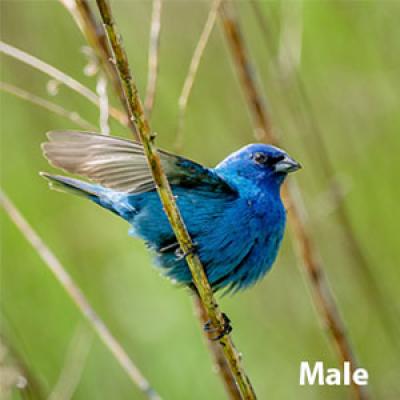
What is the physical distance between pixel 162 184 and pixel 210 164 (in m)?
3.22

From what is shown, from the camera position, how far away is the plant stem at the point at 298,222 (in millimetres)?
3912

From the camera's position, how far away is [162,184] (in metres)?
2.70

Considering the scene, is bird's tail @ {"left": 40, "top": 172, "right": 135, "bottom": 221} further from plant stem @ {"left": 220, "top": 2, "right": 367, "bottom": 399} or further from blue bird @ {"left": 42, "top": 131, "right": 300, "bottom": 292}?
plant stem @ {"left": 220, "top": 2, "right": 367, "bottom": 399}

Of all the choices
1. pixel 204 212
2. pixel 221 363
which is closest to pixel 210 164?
pixel 204 212

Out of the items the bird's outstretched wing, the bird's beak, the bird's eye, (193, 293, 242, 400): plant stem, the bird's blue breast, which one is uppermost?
the bird's outstretched wing

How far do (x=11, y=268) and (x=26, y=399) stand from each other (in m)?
3.01

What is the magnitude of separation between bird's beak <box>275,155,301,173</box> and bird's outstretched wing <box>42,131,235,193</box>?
26.3 inches

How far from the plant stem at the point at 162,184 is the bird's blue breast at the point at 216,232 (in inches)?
24.7

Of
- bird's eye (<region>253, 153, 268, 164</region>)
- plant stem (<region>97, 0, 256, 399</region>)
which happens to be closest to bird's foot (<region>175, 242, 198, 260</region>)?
plant stem (<region>97, 0, 256, 399</region>)

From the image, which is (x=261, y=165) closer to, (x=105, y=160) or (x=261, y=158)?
(x=261, y=158)

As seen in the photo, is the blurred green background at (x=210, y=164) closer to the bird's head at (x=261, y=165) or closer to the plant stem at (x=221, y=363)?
the bird's head at (x=261, y=165)

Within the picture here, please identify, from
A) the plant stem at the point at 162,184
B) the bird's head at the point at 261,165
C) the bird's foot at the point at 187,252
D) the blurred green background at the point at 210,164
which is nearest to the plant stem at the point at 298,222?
the bird's head at the point at 261,165

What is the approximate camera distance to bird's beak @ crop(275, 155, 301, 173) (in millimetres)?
4031

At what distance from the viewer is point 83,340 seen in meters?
5.51
